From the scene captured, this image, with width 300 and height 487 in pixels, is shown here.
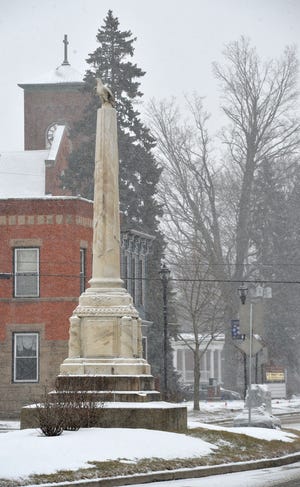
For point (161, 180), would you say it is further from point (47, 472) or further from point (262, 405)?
point (47, 472)

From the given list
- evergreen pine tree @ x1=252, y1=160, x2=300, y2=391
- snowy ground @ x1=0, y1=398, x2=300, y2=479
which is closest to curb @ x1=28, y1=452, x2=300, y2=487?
snowy ground @ x1=0, y1=398, x2=300, y2=479

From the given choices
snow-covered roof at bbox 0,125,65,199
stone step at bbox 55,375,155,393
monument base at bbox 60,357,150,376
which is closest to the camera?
stone step at bbox 55,375,155,393

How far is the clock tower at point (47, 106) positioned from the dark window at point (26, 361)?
129 ft

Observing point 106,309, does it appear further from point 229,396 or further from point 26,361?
point 229,396

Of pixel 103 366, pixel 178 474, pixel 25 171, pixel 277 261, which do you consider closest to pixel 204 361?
pixel 277 261

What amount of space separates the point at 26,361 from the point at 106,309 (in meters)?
23.0

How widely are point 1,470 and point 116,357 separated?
8.03m

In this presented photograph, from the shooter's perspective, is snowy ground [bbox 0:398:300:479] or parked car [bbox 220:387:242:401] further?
parked car [bbox 220:387:242:401]

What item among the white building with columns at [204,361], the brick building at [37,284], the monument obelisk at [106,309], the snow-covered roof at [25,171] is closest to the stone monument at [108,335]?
the monument obelisk at [106,309]

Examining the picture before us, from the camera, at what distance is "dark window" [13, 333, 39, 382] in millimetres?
46875

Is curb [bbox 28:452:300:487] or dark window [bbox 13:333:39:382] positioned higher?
dark window [bbox 13:333:39:382]

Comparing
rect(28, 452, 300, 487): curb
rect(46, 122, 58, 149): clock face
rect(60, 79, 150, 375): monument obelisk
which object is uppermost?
rect(46, 122, 58, 149): clock face

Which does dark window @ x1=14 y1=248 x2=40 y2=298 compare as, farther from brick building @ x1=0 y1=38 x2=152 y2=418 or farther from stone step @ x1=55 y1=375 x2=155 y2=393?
stone step @ x1=55 y1=375 x2=155 y2=393

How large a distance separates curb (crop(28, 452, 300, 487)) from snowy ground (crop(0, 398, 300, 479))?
0.46 m
